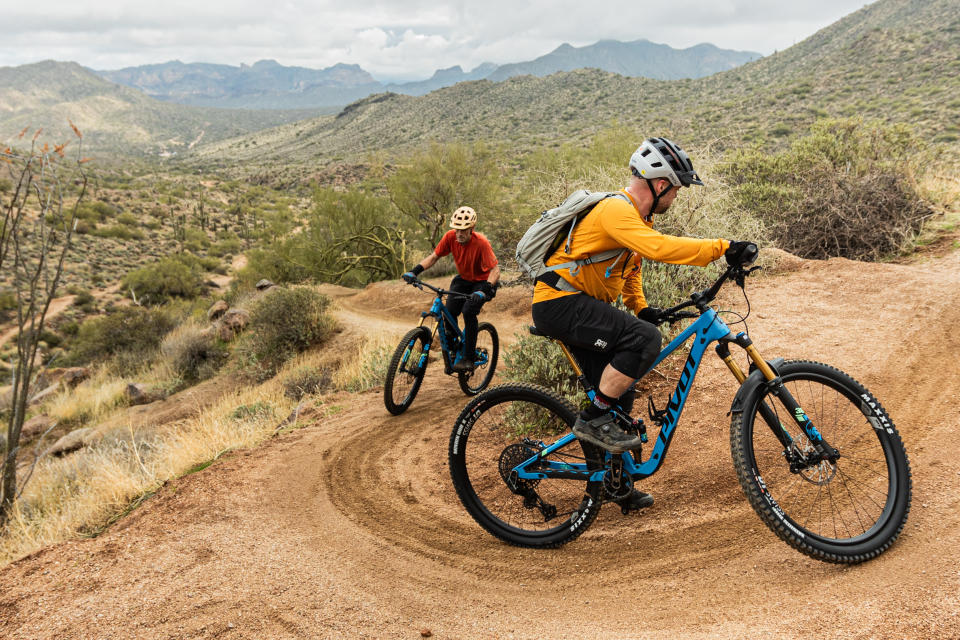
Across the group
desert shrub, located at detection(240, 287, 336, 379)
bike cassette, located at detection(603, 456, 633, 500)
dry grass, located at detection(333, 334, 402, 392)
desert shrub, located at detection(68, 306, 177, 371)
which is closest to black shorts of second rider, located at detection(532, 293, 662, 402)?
bike cassette, located at detection(603, 456, 633, 500)

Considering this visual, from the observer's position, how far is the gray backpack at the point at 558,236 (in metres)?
3.17

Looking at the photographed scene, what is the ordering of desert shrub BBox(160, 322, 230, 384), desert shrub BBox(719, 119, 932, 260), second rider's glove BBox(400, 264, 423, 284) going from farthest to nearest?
desert shrub BBox(160, 322, 230, 384)
desert shrub BBox(719, 119, 932, 260)
second rider's glove BBox(400, 264, 423, 284)

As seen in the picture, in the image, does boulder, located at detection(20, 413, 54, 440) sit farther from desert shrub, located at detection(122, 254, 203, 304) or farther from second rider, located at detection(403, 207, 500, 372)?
desert shrub, located at detection(122, 254, 203, 304)

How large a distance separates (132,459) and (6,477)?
1.38 meters

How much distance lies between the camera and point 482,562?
3613 millimetres

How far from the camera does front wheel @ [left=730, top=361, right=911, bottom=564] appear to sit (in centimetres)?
279

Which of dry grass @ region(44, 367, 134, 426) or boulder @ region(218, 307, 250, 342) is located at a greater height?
boulder @ region(218, 307, 250, 342)

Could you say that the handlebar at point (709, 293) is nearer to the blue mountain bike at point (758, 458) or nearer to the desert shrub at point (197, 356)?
the blue mountain bike at point (758, 458)

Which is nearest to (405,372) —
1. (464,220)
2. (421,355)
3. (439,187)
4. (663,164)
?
(421,355)

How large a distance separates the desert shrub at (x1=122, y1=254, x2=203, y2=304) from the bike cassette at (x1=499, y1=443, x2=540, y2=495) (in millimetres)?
29864

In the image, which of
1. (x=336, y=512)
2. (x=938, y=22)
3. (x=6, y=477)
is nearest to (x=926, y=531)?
(x=336, y=512)

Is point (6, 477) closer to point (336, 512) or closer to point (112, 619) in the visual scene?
point (112, 619)

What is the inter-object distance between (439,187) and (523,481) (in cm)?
1738

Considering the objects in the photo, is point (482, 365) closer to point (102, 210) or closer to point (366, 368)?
point (366, 368)
